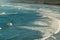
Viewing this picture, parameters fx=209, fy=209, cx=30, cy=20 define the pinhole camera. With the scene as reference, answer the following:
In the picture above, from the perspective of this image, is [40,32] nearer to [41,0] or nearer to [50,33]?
[50,33]

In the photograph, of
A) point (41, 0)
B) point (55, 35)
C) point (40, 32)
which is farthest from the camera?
point (41, 0)

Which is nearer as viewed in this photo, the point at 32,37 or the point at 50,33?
the point at 32,37

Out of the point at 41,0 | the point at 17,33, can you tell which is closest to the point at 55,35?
the point at 17,33

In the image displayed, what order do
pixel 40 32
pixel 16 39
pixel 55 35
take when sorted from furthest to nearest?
pixel 40 32
pixel 55 35
pixel 16 39

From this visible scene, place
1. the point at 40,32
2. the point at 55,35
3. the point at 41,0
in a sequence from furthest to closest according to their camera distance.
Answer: the point at 41,0 → the point at 40,32 → the point at 55,35

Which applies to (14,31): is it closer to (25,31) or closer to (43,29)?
(25,31)

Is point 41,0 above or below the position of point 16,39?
above

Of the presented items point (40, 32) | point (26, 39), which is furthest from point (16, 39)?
point (40, 32)

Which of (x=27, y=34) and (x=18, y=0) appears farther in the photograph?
(x=18, y=0)

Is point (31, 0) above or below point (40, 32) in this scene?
above
